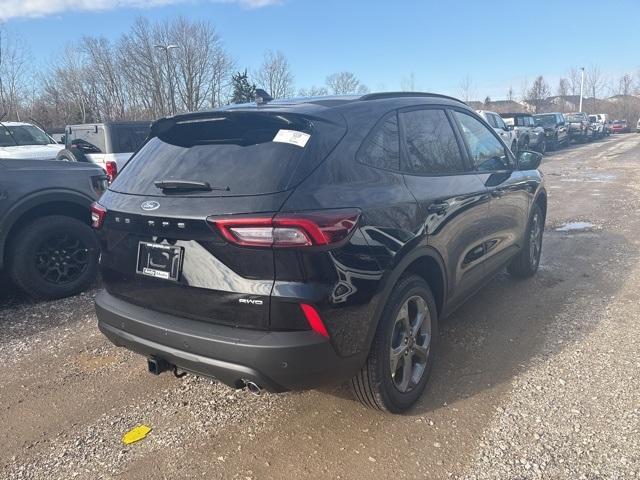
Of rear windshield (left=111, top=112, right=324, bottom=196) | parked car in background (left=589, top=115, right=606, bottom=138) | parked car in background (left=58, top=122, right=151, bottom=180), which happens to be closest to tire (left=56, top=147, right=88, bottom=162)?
parked car in background (left=58, top=122, right=151, bottom=180)

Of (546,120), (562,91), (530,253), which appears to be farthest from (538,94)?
(530,253)

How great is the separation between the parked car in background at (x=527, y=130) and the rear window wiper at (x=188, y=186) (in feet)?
69.7

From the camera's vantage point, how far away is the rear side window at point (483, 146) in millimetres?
3822

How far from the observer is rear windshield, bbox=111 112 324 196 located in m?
2.35

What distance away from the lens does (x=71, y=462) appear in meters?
2.58

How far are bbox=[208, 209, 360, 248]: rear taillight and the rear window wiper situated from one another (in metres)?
0.20

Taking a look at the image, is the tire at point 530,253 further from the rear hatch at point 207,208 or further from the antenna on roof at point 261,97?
the rear hatch at point 207,208

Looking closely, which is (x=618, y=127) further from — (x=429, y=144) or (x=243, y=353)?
(x=243, y=353)

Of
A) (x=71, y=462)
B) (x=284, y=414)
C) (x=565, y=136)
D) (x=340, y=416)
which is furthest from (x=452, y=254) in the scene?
(x=565, y=136)

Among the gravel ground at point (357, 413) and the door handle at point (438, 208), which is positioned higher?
the door handle at point (438, 208)

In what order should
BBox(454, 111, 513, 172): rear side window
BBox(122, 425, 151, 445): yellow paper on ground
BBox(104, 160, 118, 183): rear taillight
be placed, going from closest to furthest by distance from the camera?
BBox(122, 425, 151, 445): yellow paper on ground, BBox(454, 111, 513, 172): rear side window, BBox(104, 160, 118, 183): rear taillight

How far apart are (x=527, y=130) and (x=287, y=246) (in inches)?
890

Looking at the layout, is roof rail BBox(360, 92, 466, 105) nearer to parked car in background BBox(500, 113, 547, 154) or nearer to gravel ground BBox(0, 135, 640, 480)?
gravel ground BBox(0, 135, 640, 480)

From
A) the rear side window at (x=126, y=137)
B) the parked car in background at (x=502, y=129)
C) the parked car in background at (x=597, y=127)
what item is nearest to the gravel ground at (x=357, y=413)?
the rear side window at (x=126, y=137)
